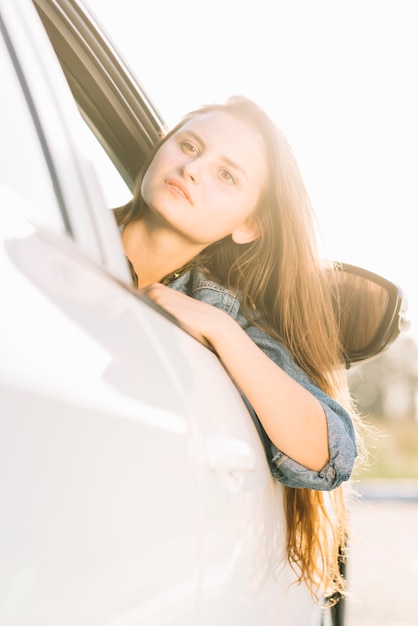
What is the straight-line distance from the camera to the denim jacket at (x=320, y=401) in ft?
6.56

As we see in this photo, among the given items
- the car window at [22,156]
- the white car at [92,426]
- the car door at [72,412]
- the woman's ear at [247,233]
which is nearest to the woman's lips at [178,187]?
the woman's ear at [247,233]

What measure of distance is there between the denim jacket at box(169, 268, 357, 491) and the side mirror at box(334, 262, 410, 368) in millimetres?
548

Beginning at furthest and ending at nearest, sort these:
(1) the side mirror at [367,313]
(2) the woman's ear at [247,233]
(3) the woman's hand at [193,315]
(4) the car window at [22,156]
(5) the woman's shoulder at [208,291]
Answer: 1. (1) the side mirror at [367,313]
2. (2) the woman's ear at [247,233]
3. (5) the woman's shoulder at [208,291]
4. (3) the woman's hand at [193,315]
5. (4) the car window at [22,156]

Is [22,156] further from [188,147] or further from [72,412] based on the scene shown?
[188,147]

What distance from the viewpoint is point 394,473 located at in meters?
24.8

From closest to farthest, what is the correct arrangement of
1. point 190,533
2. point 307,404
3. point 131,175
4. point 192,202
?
1. point 190,533
2. point 307,404
3. point 192,202
4. point 131,175

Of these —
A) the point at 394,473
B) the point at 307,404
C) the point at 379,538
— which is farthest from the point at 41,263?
the point at 394,473

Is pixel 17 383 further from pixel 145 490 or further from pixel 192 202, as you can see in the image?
pixel 192 202

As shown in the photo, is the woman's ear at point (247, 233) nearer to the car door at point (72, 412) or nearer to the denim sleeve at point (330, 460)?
the denim sleeve at point (330, 460)

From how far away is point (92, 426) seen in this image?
97cm

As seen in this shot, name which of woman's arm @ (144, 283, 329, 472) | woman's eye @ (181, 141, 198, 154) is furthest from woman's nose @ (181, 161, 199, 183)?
woman's arm @ (144, 283, 329, 472)

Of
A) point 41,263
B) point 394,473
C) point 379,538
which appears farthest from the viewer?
point 394,473

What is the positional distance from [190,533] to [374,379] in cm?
5007

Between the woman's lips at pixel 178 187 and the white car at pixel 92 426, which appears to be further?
the woman's lips at pixel 178 187
